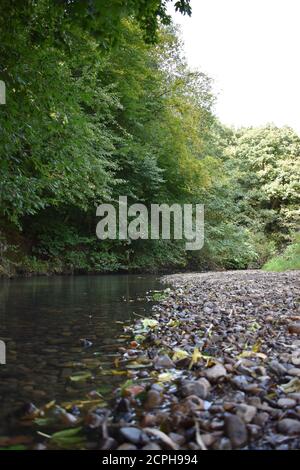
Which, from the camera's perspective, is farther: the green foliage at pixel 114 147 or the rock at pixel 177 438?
the green foliage at pixel 114 147

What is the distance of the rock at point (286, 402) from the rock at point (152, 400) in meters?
0.58

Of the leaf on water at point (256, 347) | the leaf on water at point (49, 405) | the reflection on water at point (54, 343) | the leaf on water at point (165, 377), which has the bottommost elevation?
the reflection on water at point (54, 343)

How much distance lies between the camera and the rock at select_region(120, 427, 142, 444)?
1.68 m

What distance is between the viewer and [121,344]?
11.6ft

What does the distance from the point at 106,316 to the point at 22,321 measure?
3.26 feet

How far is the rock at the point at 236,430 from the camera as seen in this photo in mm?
1651

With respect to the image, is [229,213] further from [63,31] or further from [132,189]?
[63,31]

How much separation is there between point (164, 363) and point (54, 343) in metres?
1.17

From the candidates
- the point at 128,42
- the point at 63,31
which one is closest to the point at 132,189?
the point at 128,42

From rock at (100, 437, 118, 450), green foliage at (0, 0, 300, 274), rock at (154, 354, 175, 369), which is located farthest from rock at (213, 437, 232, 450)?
green foliage at (0, 0, 300, 274)

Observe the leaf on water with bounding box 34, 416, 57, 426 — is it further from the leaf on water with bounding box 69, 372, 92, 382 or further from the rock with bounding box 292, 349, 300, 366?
the rock with bounding box 292, 349, 300, 366

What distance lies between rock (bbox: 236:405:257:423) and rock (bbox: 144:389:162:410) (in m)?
0.42

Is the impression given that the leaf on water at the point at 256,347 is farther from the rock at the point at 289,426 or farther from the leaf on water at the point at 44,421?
the leaf on water at the point at 44,421

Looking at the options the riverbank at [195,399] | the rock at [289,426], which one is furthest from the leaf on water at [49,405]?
the rock at [289,426]
